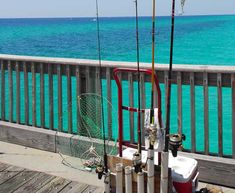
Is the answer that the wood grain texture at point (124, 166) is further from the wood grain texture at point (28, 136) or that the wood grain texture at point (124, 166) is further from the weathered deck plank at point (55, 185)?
the wood grain texture at point (28, 136)

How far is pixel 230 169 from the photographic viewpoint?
374cm

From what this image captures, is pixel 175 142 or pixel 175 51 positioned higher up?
pixel 175 142

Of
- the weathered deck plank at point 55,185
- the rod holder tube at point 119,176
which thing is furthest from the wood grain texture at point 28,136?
the rod holder tube at point 119,176

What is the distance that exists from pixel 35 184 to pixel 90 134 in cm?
91

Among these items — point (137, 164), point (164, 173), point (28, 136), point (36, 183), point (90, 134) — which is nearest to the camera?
point (164, 173)

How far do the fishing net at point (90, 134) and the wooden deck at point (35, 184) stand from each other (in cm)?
42

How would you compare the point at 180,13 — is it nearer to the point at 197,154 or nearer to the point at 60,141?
the point at 197,154

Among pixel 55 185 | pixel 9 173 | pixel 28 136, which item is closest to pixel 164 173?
pixel 55 185

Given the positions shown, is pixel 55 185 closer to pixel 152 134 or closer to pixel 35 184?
pixel 35 184

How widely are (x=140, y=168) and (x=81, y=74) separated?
70.4 inches

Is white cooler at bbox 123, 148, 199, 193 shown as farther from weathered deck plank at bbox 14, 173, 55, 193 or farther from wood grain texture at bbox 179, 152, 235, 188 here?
weathered deck plank at bbox 14, 173, 55, 193

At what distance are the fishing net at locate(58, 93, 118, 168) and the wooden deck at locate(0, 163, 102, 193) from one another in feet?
1.37

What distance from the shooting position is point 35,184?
3.90 m

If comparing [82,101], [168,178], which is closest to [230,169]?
[168,178]
